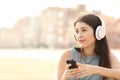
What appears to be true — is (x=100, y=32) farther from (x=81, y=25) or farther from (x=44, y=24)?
(x=44, y=24)

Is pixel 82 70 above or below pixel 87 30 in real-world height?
below

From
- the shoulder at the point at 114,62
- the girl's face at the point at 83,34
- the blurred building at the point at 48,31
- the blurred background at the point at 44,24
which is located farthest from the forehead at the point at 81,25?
the blurred building at the point at 48,31

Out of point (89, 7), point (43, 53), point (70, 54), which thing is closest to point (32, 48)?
point (43, 53)

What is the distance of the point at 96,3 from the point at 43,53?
2.94ft

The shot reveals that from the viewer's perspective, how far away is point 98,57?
1.40 m

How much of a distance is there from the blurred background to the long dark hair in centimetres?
141

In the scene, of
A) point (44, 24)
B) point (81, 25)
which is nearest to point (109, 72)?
point (81, 25)

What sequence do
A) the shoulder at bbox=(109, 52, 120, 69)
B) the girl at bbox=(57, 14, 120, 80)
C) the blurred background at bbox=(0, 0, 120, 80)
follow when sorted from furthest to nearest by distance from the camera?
the blurred background at bbox=(0, 0, 120, 80) < the shoulder at bbox=(109, 52, 120, 69) < the girl at bbox=(57, 14, 120, 80)

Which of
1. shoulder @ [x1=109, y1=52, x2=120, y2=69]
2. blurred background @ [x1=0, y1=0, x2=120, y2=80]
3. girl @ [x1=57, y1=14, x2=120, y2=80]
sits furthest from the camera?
blurred background @ [x1=0, y1=0, x2=120, y2=80]

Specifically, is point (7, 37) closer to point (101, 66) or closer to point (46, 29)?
point (46, 29)

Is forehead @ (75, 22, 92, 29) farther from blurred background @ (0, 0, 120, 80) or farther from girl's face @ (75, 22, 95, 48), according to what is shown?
blurred background @ (0, 0, 120, 80)

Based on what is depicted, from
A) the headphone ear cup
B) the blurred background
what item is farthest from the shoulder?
the blurred background

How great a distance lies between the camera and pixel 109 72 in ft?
4.20

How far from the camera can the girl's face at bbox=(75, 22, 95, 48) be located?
1.33 m
